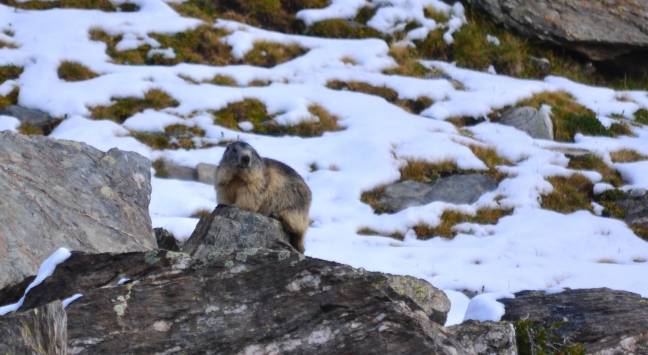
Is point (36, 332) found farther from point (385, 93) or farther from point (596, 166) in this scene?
point (385, 93)

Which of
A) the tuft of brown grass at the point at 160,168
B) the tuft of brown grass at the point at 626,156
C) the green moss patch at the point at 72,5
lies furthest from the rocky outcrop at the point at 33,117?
the tuft of brown grass at the point at 626,156

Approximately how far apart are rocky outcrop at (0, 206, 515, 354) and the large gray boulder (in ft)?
7.39

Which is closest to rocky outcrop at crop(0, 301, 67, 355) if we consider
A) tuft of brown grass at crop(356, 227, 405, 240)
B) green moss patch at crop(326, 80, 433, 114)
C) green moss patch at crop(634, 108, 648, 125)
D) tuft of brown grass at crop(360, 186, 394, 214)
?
tuft of brown grass at crop(356, 227, 405, 240)

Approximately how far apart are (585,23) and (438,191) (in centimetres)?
926

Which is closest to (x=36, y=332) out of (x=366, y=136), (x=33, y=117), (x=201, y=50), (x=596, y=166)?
(x=33, y=117)

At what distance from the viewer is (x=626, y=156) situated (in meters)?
21.4

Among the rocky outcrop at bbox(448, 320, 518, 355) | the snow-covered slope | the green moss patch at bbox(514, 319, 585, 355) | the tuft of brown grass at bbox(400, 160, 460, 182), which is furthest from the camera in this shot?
the tuft of brown grass at bbox(400, 160, 460, 182)

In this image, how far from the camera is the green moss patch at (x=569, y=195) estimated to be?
1922 cm

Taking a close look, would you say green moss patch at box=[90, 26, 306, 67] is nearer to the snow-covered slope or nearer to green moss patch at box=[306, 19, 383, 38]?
the snow-covered slope

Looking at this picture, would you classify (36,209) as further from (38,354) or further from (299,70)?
(299,70)

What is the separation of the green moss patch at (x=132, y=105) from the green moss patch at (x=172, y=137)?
90cm

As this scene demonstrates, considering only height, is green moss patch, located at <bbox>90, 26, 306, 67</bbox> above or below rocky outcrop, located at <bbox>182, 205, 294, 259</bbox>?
below

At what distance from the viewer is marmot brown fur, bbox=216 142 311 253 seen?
13234 millimetres

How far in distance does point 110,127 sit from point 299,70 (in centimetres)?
550
